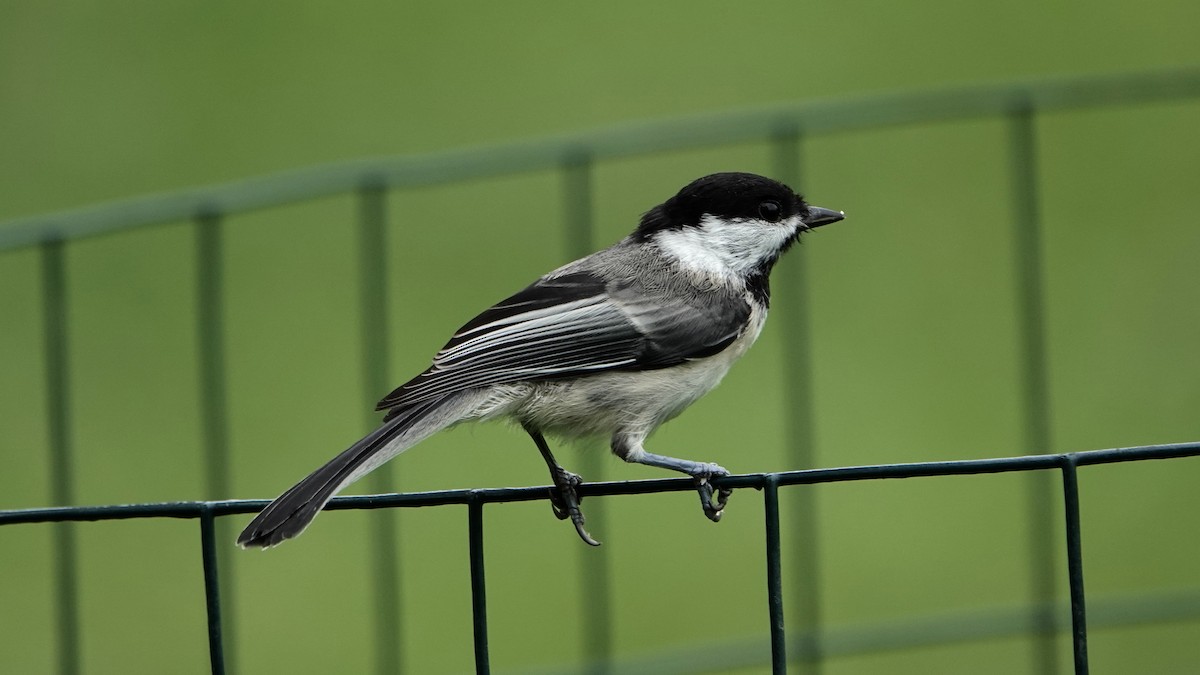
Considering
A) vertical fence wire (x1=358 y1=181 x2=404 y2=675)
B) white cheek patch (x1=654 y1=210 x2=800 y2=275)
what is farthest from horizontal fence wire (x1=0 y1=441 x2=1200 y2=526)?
vertical fence wire (x1=358 y1=181 x2=404 y2=675)

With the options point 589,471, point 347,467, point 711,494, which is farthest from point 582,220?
point 347,467

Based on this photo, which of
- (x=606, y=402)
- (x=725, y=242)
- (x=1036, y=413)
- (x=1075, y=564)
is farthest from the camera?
(x=1036, y=413)

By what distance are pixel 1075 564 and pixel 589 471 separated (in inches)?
104

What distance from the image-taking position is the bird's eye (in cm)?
312

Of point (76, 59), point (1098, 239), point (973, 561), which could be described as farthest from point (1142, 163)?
point (76, 59)

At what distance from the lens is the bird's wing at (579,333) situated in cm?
269

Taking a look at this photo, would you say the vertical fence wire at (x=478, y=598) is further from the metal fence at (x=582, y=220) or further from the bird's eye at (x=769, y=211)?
the metal fence at (x=582, y=220)

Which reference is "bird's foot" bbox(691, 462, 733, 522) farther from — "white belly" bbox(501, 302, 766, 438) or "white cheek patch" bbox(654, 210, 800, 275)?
"white cheek patch" bbox(654, 210, 800, 275)

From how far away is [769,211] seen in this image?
10.3 ft

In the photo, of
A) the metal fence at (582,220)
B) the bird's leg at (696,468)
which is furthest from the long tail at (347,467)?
the metal fence at (582,220)

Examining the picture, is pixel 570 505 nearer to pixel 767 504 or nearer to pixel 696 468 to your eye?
pixel 696 468

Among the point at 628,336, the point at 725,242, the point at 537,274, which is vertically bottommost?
the point at 628,336

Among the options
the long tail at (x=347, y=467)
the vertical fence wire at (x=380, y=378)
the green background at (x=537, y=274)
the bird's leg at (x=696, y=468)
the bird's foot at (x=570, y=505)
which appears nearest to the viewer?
the long tail at (x=347, y=467)

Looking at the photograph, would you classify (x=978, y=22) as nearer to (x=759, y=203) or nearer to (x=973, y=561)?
(x=973, y=561)
